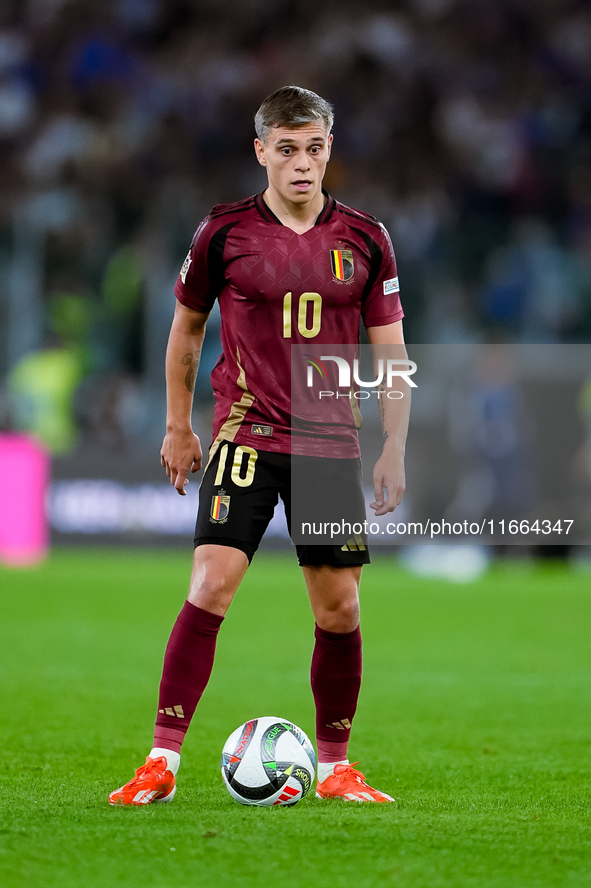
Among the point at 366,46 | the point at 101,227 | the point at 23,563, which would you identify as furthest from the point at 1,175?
the point at 23,563

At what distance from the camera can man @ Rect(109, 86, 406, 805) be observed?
370 cm

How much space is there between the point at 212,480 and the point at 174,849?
1126 millimetres

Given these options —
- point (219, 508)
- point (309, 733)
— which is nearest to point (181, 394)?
point (219, 508)

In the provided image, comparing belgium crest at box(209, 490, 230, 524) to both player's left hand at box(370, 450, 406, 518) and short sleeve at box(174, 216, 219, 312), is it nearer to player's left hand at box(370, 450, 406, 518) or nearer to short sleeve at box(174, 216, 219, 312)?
player's left hand at box(370, 450, 406, 518)

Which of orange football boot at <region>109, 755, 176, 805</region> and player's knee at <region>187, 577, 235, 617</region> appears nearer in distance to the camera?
orange football boot at <region>109, 755, 176, 805</region>

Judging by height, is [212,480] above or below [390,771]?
above

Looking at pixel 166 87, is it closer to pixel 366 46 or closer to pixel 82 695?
pixel 366 46

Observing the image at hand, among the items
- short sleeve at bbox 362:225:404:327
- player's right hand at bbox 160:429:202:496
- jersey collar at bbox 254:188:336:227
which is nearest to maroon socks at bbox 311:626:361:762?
player's right hand at bbox 160:429:202:496

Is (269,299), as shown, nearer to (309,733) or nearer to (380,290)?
(380,290)

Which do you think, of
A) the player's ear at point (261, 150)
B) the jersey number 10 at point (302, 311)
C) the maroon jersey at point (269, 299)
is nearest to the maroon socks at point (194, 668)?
the maroon jersey at point (269, 299)

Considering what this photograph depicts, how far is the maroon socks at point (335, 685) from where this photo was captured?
3.92m

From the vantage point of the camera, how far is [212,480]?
12.4 ft

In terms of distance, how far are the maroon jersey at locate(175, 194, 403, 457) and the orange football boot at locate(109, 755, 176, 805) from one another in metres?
0.94

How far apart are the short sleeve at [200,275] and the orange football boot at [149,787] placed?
1.32 meters
